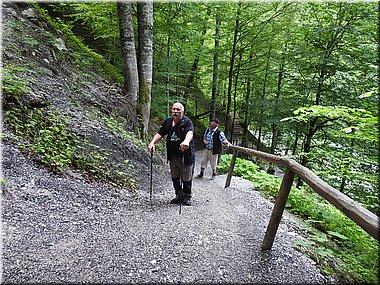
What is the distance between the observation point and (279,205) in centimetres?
285

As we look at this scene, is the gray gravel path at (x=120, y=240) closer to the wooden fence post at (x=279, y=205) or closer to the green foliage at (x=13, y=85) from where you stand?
the wooden fence post at (x=279, y=205)

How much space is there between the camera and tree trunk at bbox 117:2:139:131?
7597 millimetres

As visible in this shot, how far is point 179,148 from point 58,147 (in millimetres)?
2228

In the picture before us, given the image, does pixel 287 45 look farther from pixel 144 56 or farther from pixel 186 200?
pixel 186 200

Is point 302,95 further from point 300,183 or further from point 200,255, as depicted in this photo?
point 200,255

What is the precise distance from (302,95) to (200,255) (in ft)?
32.1

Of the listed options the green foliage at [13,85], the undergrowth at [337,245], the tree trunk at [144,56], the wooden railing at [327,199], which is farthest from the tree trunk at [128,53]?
the wooden railing at [327,199]

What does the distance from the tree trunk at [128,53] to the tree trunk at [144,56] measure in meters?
0.26

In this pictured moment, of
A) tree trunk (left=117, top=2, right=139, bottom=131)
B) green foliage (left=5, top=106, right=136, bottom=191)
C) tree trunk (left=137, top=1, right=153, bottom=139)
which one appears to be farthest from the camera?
tree trunk (left=137, top=1, right=153, bottom=139)

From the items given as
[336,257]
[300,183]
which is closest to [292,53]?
[300,183]

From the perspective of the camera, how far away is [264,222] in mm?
4047

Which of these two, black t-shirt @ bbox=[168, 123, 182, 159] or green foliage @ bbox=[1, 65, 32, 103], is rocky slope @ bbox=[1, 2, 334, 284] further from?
black t-shirt @ bbox=[168, 123, 182, 159]

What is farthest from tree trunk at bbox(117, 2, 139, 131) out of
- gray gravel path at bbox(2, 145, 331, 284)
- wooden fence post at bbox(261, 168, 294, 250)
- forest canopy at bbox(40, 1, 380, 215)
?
wooden fence post at bbox(261, 168, 294, 250)

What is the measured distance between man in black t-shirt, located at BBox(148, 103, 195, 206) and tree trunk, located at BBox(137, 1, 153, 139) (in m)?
4.00
